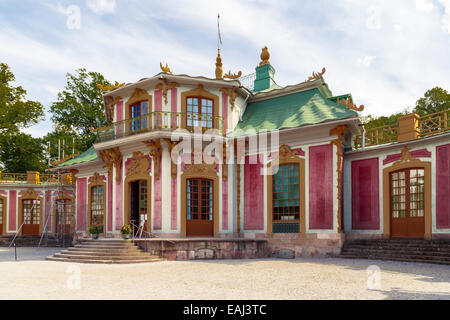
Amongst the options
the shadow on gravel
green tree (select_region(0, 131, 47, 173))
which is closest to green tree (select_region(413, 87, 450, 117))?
the shadow on gravel

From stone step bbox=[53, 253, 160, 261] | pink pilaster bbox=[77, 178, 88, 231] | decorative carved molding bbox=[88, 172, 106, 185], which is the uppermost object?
decorative carved molding bbox=[88, 172, 106, 185]

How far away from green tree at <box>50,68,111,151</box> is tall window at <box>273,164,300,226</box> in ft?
61.3

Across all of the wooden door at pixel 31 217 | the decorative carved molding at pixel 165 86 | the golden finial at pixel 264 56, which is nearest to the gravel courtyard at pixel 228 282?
the decorative carved molding at pixel 165 86

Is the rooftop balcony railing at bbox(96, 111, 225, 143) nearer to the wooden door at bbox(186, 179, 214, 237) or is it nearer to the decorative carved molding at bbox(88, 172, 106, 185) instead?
the wooden door at bbox(186, 179, 214, 237)

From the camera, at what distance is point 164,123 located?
15.5 m

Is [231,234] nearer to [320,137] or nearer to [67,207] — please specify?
[320,137]

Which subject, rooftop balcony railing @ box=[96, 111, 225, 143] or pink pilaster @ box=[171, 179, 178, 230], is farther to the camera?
rooftop balcony railing @ box=[96, 111, 225, 143]

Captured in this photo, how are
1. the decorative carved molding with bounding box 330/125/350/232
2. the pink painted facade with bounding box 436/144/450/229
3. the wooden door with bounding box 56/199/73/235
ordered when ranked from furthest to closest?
the wooden door with bounding box 56/199/73/235, the decorative carved molding with bounding box 330/125/350/232, the pink painted facade with bounding box 436/144/450/229

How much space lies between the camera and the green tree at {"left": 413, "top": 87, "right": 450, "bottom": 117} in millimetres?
29098

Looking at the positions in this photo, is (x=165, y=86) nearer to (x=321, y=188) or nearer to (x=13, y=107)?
(x=321, y=188)

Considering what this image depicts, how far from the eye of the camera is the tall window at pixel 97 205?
62.6 feet

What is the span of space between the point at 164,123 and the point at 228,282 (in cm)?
866

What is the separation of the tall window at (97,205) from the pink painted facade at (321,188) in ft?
32.2
